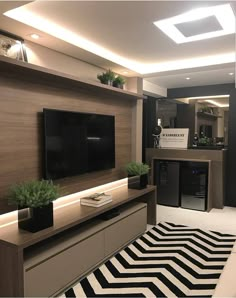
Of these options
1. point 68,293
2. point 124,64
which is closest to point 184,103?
point 124,64

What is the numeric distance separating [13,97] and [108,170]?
1.77m

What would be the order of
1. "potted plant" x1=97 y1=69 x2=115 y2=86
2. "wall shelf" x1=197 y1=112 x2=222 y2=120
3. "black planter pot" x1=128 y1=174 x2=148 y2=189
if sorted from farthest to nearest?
"wall shelf" x1=197 y1=112 x2=222 y2=120 → "black planter pot" x1=128 y1=174 x2=148 y2=189 → "potted plant" x1=97 y1=69 x2=115 y2=86

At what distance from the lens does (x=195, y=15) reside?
7.76 ft

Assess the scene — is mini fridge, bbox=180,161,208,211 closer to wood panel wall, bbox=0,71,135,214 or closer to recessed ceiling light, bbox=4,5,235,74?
recessed ceiling light, bbox=4,5,235,74

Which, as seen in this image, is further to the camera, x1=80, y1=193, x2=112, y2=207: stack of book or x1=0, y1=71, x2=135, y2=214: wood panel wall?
x1=80, y1=193, x2=112, y2=207: stack of book

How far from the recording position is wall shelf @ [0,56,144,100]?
7.02ft

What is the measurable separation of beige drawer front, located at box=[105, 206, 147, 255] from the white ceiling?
2.04 meters

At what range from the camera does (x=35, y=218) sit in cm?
204

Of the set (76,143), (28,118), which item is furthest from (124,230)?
(28,118)

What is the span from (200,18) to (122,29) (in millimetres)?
767

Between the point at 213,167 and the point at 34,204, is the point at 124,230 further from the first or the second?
the point at 213,167

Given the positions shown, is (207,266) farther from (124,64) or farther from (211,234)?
(124,64)

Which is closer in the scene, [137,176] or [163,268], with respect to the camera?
[163,268]

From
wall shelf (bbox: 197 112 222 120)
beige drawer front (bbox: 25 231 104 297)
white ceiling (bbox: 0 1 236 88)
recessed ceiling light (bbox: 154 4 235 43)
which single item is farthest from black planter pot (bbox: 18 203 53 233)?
wall shelf (bbox: 197 112 222 120)
